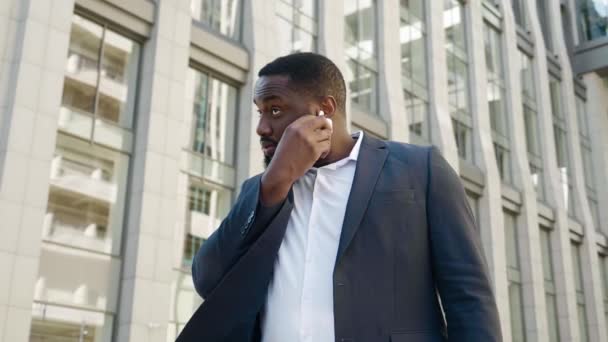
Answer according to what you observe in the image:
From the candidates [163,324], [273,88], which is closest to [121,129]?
[163,324]

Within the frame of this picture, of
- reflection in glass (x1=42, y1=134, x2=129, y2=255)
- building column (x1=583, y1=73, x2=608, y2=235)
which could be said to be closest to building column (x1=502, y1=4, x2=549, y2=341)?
building column (x1=583, y1=73, x2=608, y2=235)

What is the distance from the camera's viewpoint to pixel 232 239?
6.96ft

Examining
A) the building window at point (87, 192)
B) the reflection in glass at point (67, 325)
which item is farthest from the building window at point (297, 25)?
the reflection in glass at point (67, 325)

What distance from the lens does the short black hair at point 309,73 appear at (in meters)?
2.26

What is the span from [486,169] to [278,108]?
25361 mm

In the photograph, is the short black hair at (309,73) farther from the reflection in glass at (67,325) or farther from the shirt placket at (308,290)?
the reflection in glass at (67,325)

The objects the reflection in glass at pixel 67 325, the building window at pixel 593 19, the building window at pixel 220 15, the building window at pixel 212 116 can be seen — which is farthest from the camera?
the building window at pixel 593 19

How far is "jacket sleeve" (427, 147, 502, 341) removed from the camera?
2.00 meters

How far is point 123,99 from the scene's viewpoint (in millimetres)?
15086

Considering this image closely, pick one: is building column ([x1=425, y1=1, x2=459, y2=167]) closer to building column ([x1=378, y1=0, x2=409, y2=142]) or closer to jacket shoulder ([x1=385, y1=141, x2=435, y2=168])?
building column ([x1=378, y1=0, x2=409, y2=142])

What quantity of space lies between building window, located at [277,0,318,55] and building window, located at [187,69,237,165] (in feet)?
7.95

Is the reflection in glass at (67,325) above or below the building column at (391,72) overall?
below

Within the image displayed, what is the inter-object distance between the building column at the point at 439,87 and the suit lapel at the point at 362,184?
2230 centimetres

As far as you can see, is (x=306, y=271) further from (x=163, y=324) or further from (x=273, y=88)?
(x=163, y=324)
